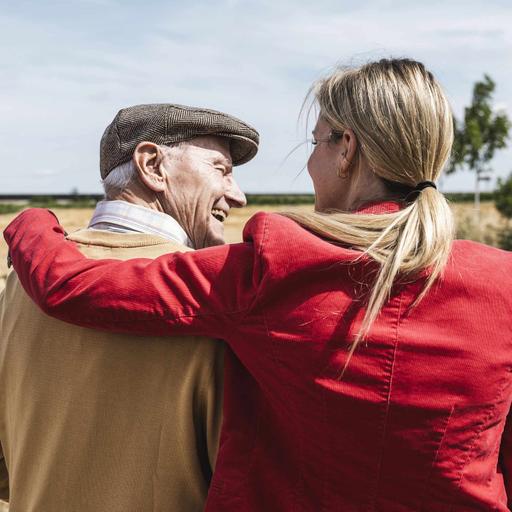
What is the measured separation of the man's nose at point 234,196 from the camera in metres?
2.48

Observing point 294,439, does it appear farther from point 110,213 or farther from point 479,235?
point 479,235

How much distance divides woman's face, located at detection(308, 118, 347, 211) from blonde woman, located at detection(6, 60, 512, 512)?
18cm

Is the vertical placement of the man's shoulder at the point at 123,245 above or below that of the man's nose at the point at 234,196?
below

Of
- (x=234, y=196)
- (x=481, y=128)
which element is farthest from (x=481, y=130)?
(x=234, y=196)

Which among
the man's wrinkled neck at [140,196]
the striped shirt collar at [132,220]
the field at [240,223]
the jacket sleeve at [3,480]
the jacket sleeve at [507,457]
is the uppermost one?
the man's wrinkled neck at [140,196]

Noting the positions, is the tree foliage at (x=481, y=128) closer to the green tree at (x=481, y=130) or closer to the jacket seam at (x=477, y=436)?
the green tree at (x=481, y=130)

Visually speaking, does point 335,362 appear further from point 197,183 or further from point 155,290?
point 197,183

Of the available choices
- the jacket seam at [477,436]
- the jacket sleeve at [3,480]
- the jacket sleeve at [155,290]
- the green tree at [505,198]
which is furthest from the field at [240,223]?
the jacket seam at [477,436]

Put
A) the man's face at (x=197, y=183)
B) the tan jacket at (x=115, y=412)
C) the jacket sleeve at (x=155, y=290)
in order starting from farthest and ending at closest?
the man's face at (x=197, y=183) < the tan jacket at (x=115, y=412) < the jacket sleeve at (x=155, y=290)

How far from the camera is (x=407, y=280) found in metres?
1.64

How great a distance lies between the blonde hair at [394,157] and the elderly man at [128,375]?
45 cm

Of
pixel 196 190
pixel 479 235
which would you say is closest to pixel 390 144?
pixel 196 190

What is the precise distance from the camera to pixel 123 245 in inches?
82.0

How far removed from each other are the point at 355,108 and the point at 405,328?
65 centimetres
